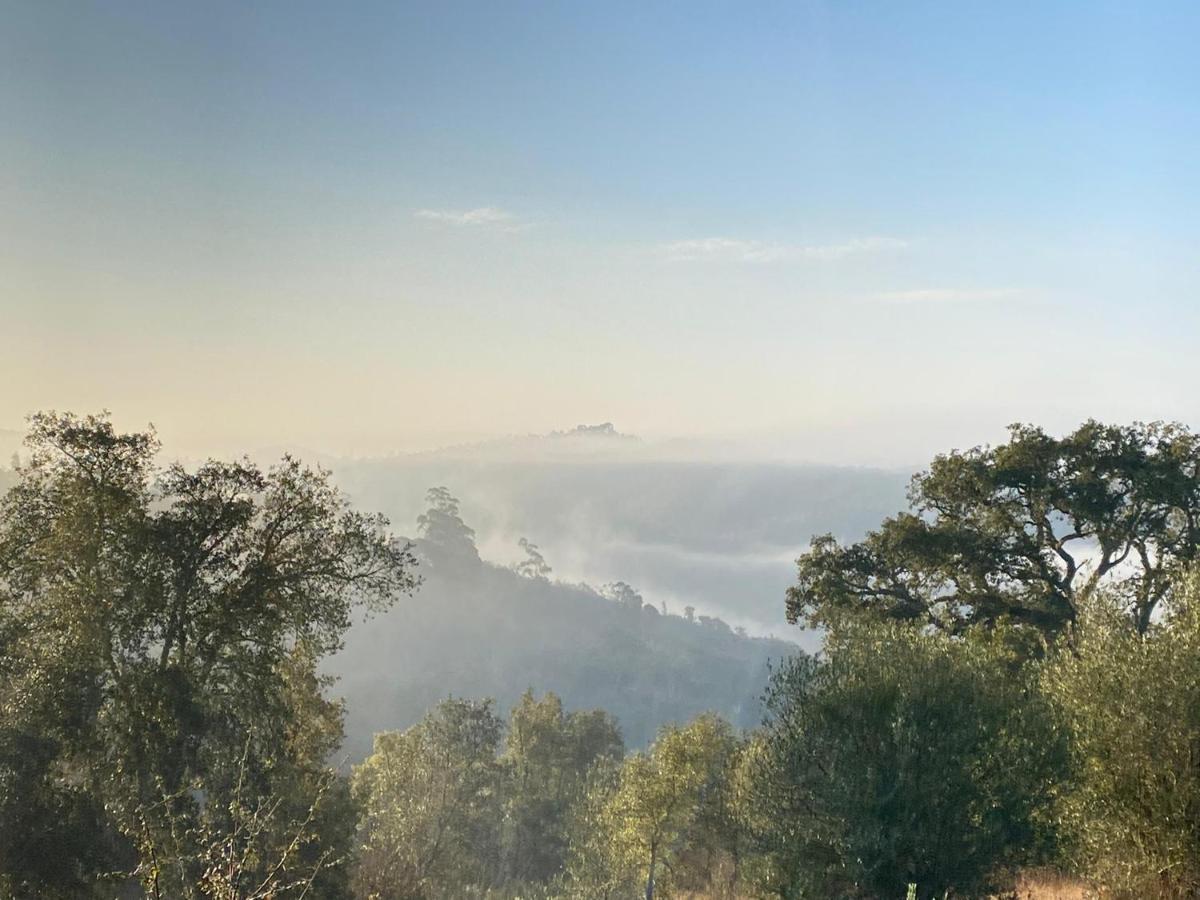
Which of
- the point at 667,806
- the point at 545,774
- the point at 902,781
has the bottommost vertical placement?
the point at 545,774

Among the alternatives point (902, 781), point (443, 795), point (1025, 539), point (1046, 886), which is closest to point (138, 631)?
point (902, 781)

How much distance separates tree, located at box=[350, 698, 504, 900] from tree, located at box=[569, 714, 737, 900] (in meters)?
16.1

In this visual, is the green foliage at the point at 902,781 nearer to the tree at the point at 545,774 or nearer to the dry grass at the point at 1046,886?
the dry grass at the point at 1046,886

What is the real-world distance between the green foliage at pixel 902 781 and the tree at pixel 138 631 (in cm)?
1449

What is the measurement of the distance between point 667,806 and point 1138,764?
96.8ft

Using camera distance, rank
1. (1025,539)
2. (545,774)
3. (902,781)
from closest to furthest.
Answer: (902,781) < (1025,539) < (545,774)

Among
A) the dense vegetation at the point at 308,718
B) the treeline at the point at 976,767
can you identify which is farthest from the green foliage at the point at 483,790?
the dense vegetation at the point at 308,718

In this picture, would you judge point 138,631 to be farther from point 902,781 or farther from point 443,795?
point 443,795

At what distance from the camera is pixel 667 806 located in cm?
4425

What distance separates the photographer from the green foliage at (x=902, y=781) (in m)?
21.6

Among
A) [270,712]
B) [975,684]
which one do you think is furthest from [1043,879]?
[270,712]

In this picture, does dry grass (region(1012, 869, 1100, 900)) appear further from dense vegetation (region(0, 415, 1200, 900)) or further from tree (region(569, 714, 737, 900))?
tree (region(569, 714, 737, 900))

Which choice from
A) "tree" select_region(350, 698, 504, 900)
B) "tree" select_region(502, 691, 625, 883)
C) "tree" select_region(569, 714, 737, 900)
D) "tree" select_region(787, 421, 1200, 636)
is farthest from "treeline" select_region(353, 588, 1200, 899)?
"tree" select_region(502, 691, 625, 883)

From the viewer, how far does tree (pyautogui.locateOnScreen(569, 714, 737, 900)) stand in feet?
145
